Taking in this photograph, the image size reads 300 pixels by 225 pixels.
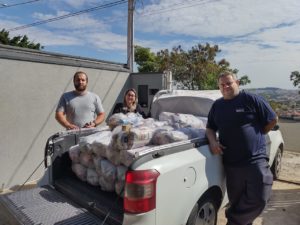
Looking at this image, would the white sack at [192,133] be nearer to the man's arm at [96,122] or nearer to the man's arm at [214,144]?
the man's arm at [214,144]

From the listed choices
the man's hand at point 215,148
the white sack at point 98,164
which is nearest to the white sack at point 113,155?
the white sack at point 98,164

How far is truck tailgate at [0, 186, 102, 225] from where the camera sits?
2.70m

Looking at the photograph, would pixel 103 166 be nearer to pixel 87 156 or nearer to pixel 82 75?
pixel 87 156

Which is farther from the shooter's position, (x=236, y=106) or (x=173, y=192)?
(x=236, y=106)

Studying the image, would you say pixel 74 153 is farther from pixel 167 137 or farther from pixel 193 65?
pixel 193 65

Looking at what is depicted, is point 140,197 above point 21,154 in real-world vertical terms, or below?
above

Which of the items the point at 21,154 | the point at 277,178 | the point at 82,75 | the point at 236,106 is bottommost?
the point at 277,178

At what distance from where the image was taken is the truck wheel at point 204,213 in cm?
273

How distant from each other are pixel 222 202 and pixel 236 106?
1.12 m

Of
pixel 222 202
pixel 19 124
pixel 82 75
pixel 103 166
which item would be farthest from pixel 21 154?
pixel 222 202

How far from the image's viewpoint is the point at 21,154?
6.08 metres

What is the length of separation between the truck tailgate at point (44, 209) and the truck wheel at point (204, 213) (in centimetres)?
87

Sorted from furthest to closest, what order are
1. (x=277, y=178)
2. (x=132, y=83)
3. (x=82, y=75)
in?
(x=132, y=83) → (x=277, y=178) → (x=82, y=75)

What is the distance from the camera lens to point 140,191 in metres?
2.30
